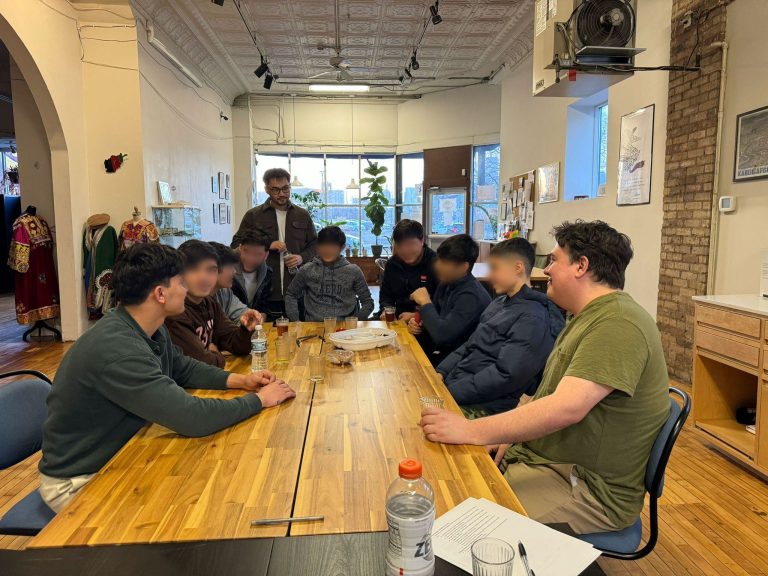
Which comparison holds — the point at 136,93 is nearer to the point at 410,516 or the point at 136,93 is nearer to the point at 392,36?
the point at 392,36

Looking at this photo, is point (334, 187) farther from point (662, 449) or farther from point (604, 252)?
point (662, 449)

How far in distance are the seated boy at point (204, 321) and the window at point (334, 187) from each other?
31.5 feet

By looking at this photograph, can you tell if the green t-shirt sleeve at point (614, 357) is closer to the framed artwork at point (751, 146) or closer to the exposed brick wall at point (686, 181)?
the framed artwork at point (751, 146)

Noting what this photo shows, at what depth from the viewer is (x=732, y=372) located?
3520 millimetres

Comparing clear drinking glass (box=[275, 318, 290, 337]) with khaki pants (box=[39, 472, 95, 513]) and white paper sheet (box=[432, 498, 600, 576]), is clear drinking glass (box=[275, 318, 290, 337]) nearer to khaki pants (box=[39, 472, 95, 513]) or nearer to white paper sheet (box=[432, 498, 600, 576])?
khaki pants (box=[39, 472, 95, 513])

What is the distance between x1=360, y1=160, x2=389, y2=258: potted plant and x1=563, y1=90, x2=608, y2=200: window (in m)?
5.08

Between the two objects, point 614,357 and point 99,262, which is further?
point 99,262

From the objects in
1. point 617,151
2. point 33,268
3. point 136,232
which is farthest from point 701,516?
point 33,268

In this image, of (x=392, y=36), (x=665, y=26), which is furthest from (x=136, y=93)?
(x=665, y=26)

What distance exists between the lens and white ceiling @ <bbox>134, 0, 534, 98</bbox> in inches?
277

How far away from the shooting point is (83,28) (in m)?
6.06

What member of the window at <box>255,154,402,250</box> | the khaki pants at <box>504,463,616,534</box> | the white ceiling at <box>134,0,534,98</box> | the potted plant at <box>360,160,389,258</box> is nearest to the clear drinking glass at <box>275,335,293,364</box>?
the khaki pants at <box>504,463,616,534</box>

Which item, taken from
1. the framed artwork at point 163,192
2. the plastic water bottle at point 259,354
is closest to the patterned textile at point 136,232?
the framed artwork at point 163,192

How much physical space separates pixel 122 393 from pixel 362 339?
141 centimetres
